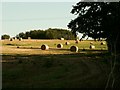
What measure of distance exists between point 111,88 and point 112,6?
467 centimetres

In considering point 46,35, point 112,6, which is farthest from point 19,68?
point 46,35

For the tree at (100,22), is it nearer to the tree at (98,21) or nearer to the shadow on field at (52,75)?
the tree at (98,21)

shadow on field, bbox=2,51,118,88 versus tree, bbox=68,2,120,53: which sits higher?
tree, bbox=68,2,120,53

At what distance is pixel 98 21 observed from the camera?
21.0m

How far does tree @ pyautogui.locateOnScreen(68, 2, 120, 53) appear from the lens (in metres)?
19.9

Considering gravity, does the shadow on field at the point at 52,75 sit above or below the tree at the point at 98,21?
below

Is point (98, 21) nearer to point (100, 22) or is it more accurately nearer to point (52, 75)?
point (100, 22)

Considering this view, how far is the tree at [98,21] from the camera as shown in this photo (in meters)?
19.9

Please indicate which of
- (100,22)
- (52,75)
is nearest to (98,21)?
(100,22)

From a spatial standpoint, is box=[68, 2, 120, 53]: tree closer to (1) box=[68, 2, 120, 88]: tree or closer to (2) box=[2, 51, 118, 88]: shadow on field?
(1) box=[68, 2, 120, 88]: tree

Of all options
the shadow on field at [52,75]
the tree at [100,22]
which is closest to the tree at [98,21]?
the tree at [100,22]

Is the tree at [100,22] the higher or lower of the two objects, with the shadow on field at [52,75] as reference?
higher

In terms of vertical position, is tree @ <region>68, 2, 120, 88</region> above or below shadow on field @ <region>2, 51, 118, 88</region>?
above

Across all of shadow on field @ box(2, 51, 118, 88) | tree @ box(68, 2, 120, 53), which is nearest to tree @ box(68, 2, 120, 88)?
tree @ box(68, 2, 120, 53)
